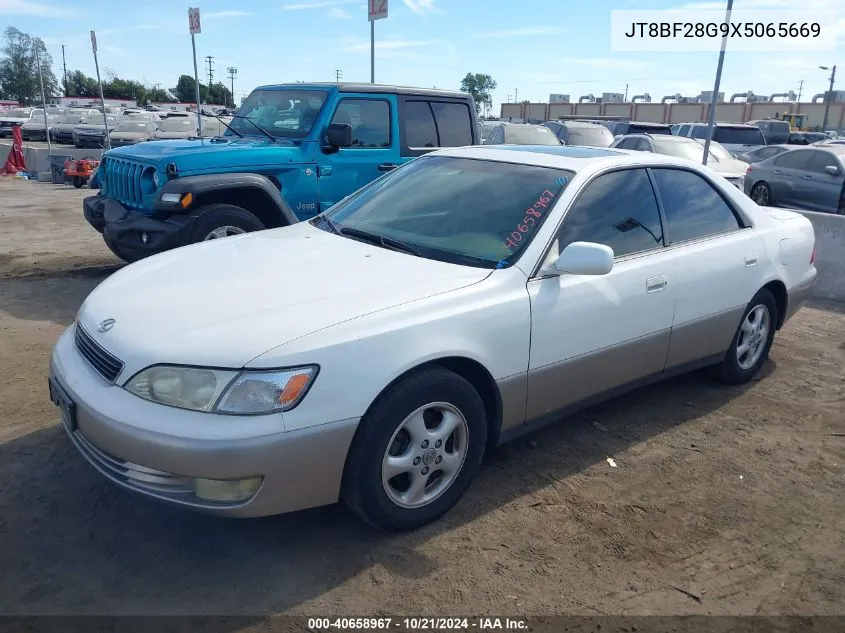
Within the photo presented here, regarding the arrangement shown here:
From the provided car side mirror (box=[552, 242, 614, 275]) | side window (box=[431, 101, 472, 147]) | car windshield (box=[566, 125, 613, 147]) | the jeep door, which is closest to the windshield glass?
car windshield (box=[566, 125, 613, 147])

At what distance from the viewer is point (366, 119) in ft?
23.4

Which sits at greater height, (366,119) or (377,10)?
(377,10)

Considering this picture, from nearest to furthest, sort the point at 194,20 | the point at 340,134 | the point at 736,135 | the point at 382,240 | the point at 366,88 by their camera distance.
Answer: the point at 382,240 → the point at 340,134 → the point at 366,88 → the point at 194,20 → the point at 736,135

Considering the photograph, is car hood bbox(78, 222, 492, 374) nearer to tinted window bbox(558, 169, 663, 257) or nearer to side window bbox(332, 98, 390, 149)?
tinted window bbox(558, 169, 663, 257)

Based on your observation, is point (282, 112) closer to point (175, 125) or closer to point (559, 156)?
point (559, 156)

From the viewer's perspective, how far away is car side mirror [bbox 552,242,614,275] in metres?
3.24

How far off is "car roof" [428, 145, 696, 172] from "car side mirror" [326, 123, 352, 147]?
227cm

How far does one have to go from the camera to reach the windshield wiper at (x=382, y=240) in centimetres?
358

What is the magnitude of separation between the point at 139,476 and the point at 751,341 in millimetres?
4126

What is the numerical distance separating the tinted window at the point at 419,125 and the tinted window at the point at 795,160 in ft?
30.3

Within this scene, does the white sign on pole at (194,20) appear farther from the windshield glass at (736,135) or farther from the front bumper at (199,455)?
the windshield glass at (736,135)

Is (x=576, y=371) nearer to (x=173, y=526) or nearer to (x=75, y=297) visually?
(x=173, y=526)

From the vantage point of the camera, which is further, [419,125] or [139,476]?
[419,125]

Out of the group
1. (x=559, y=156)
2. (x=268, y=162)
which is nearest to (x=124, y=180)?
(x=268, y=162)
